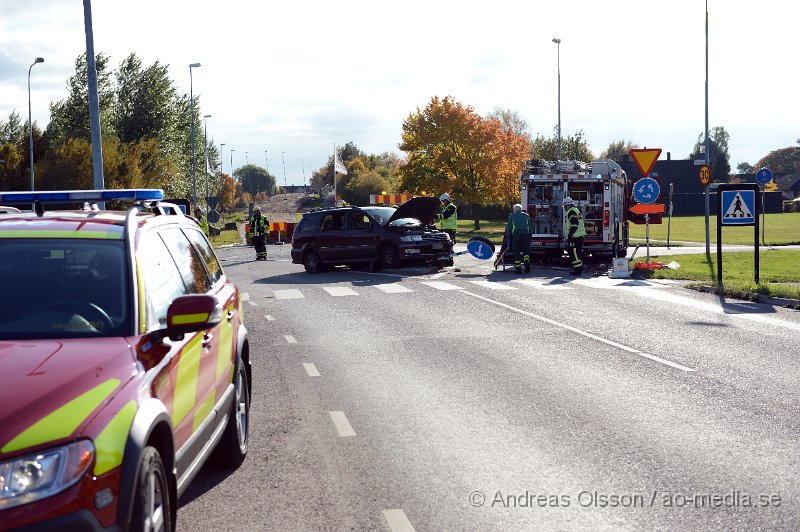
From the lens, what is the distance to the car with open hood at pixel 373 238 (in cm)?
2691

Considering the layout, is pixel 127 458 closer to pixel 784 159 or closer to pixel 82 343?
pixel 82 343

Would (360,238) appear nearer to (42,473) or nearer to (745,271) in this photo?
(745,271)

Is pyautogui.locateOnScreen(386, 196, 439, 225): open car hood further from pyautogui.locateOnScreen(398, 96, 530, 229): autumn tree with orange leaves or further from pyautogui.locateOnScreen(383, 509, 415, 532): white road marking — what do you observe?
pyautogui.locateOnScreen(398, 96, 530, 229): autumn tree with orange leaves

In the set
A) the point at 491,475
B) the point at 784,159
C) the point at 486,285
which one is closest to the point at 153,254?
the point at 491,475

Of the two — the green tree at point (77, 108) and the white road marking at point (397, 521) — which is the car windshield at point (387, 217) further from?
the green tree at point (77, 108)

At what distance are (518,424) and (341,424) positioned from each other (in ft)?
4.66

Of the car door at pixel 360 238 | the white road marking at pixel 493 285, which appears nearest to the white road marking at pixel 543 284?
the white road marking at pixel 493 285

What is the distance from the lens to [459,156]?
6700 cm

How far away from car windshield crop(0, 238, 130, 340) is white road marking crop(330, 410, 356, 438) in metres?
3.11

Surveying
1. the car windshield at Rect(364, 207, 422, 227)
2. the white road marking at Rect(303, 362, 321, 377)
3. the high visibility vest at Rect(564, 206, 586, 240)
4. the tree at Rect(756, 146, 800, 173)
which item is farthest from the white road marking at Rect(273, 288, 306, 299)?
the tree at Rect(756, 146, 800, 173)

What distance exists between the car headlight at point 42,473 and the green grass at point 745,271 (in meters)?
16.1

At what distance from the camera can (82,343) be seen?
4.72 m

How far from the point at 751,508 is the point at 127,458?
3.64 m

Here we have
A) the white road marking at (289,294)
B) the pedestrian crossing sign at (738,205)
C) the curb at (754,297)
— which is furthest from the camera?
the white road marking at (289,294)
